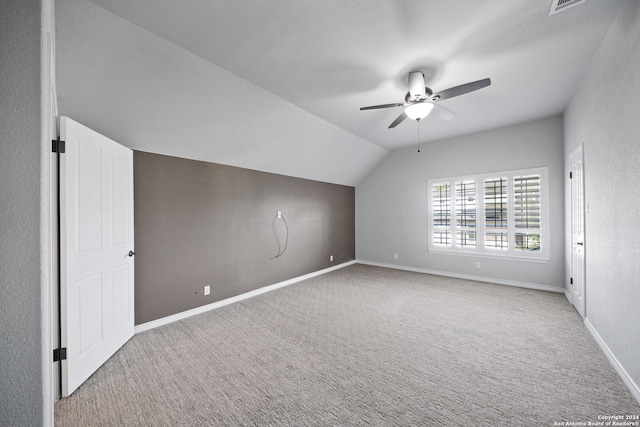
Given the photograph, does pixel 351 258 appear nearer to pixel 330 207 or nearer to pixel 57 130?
pixel 330 207

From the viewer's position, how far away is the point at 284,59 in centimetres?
259

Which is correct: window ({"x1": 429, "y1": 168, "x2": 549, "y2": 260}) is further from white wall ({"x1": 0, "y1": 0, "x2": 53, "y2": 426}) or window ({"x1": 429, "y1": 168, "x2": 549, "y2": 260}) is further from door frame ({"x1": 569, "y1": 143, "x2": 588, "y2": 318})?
white wall ({"x1": 0, "y1": 0, "x2": 53, "y2": 426})

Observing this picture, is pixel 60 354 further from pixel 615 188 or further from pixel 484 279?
pixel 484 279

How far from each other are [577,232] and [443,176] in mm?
2440

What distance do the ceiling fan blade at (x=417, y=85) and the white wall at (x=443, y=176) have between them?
2997 millimetres

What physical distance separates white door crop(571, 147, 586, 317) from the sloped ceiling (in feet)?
3.39

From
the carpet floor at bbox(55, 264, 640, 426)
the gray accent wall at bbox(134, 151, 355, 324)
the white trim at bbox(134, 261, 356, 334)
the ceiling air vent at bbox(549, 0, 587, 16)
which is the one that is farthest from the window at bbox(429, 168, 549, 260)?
the ceiling air vent at bbox(549, 0, 587, 16)

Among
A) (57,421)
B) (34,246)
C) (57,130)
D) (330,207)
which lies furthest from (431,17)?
(330,207)

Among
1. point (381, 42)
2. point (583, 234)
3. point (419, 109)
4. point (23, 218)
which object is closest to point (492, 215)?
point (583, 234)

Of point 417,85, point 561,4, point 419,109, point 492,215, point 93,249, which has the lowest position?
point 93,249

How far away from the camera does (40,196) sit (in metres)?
1.06

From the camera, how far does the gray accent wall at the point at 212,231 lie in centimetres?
317

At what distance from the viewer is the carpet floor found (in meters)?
1.76

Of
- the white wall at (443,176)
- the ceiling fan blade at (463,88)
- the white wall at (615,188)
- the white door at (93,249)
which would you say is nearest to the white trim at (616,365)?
the white wall at (615,188)
